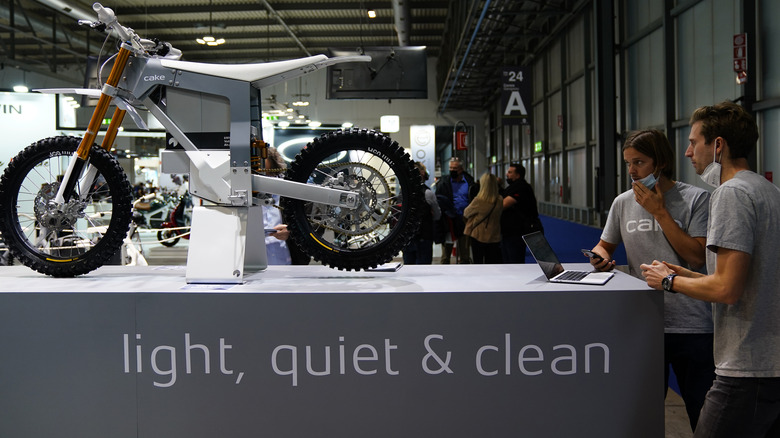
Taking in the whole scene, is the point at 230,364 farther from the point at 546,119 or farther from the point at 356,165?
the point at 546,119

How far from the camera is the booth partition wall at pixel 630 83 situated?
22.2ft

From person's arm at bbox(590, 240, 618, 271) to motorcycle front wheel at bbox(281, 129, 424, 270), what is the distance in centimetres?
71

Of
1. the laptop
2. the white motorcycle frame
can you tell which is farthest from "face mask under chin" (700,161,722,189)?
the white motorcycle frame

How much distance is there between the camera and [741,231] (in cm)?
168

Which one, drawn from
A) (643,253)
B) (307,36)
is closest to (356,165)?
(643,253)

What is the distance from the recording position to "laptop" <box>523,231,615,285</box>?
83.3 inches

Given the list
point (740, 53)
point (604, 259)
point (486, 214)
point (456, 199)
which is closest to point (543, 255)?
point (604, 259)

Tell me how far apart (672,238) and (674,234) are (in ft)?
0.06

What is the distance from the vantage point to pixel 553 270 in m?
2.27

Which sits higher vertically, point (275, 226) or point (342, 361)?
point (275, 226)

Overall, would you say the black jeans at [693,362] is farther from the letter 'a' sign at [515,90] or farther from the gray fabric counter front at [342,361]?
the letter 'a' sign at [515,90]

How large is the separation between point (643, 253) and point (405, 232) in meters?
0.90

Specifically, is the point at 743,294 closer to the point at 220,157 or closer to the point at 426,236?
the point at 220,157

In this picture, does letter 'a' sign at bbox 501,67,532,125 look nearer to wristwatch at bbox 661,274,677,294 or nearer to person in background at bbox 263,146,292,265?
person in background at bbox 263,146,292,265
